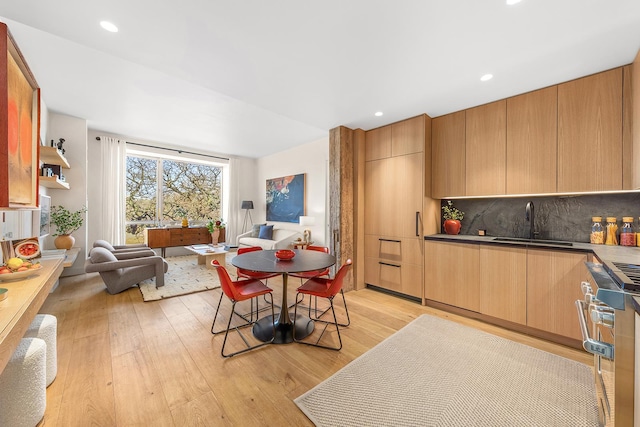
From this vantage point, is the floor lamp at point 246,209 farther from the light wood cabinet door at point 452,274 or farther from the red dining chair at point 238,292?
the light wood cabinet door at point 452,274

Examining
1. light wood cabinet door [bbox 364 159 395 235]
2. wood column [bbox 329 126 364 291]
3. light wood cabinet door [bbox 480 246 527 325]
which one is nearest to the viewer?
light wood cabinet door [bbox 480 246 527 325]

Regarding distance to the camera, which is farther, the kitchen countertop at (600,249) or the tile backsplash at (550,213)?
the tile backsplash at (550,213)

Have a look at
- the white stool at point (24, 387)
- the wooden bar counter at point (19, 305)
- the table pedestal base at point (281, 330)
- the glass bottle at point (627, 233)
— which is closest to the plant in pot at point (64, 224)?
the wooden bar counter at point (19, 305)

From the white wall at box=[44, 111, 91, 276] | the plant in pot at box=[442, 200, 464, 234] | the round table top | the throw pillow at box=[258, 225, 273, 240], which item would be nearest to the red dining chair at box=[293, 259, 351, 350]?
the round table top

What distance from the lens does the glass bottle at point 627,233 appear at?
221 centimetres

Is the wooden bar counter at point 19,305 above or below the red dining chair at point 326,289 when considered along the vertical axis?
above

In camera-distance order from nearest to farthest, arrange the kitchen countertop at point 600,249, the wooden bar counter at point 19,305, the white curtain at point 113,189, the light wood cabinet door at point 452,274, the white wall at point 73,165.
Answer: the wooden bar counter at point 19,305 → the kitchen countertop at point 600,249 → the light wood cabinet door at point 452,274 → the white wall at point 73,165 → the white curtain at point 113,189

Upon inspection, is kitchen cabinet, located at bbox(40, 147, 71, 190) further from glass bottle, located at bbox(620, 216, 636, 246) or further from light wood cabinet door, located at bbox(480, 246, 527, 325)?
glass bottle, located at bbox(620, 216, 636, 246)

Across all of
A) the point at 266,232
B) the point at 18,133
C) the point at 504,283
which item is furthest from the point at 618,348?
the point at 266,232

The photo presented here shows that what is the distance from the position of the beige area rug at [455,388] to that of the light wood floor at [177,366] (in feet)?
0.55

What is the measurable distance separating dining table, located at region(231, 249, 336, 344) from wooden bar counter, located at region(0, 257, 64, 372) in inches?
45.8

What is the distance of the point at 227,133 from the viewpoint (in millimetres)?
5062

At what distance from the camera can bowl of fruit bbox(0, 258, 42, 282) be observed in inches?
53.6

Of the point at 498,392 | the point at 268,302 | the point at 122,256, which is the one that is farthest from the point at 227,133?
the point at 498,392
